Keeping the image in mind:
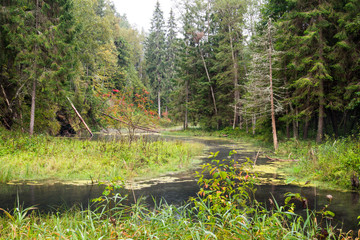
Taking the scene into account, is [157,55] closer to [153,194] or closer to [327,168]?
[327,168]

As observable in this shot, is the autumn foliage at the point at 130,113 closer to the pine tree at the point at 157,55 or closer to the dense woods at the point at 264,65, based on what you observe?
the dense woods at the point at 264,65

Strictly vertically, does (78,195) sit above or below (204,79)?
below

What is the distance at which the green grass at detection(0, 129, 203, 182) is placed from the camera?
27.7 feet

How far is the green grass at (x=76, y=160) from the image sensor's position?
8430mm

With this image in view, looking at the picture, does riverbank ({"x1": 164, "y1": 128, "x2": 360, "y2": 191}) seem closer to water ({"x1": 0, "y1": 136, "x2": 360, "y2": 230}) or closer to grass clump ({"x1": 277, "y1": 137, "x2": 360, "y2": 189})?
grass clump ({"x1": 277, "y1": 137, "x2": 360, "y2": 189})

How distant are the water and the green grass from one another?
A: 0.62 metres

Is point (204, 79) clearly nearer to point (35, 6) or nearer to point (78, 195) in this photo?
point (35, 6)

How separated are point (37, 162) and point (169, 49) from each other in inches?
1740

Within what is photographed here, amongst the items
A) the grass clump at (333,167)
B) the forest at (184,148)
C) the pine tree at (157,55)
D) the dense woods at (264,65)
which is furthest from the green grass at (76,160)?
the pine tree at (157,55)

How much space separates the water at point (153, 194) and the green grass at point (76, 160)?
0.62 m

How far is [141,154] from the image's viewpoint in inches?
430

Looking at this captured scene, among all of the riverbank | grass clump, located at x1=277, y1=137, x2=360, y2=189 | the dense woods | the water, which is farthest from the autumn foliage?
grass clump, located at x1=277, y1=137, x2=360, y2=189

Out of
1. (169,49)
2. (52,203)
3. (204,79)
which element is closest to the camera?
(52,203)

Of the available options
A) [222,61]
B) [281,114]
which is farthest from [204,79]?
[281,114]
